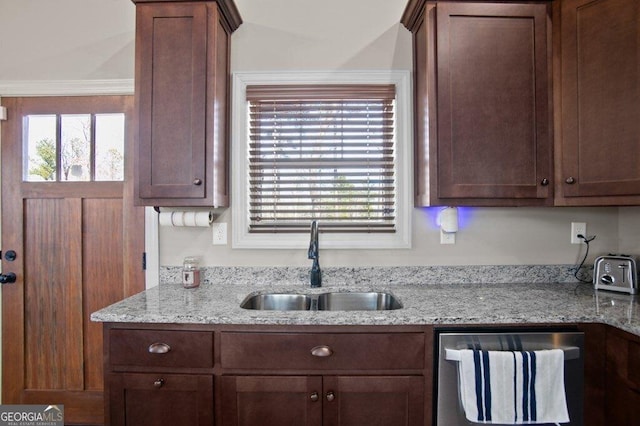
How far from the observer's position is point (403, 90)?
6.37 feet

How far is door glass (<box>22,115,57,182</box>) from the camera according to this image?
79.6 inches

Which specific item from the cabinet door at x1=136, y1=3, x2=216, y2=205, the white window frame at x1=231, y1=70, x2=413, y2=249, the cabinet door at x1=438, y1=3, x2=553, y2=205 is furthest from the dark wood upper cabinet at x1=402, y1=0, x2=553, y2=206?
the cabinet door at x1=136, y1=3, x2=216, y2=205

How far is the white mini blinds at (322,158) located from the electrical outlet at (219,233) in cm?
16

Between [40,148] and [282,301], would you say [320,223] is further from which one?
[40,148]

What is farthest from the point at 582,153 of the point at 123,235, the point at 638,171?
the point at 123,235

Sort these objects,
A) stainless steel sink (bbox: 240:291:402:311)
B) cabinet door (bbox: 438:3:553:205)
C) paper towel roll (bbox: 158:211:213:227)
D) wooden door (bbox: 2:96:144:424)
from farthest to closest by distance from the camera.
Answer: wooden door (bbox: 2:96:144:424) < paper towel roll (bbox: 158:211:213:227) < stainless steel sink (bbox: 240:291:402:311) < cabinet door (bbox: 438:3:553:205)

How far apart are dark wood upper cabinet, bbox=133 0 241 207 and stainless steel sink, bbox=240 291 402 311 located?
646mm

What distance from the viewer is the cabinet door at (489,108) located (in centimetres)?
161

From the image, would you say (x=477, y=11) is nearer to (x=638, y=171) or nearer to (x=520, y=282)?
(x=638, y=171)

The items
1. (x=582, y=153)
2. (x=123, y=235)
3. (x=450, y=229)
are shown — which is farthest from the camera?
(x=123, y=235)

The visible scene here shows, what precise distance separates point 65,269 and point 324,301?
1596mm

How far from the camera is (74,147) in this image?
2027 mm

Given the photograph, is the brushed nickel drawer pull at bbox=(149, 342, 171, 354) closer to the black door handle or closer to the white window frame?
the white window frame

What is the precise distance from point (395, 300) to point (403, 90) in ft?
3.96
